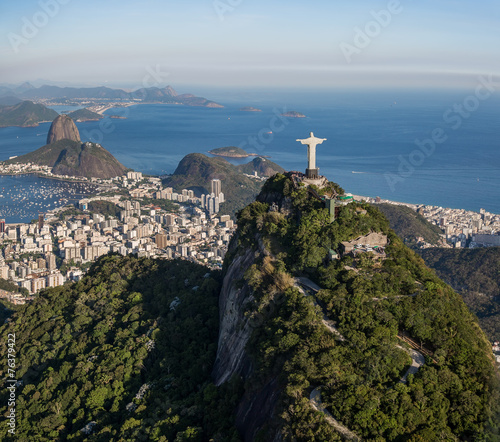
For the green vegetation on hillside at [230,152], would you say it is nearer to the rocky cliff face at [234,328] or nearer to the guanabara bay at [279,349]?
the guanabara bay at [279,349]

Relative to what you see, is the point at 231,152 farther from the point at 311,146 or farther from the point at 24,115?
the point at 311,146

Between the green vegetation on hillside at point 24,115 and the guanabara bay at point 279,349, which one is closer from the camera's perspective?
the guanabara bay at point 279,349

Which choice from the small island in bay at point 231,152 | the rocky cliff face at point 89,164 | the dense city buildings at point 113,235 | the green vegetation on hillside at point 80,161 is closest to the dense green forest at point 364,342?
the dense city buildings at point 113,235

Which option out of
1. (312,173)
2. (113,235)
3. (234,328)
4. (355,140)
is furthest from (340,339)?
(355,140)

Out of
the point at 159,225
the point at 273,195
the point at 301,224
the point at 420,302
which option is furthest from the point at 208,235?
the point at 420,302

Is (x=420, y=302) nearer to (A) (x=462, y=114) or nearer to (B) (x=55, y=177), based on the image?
(B) (x=55, y=177)

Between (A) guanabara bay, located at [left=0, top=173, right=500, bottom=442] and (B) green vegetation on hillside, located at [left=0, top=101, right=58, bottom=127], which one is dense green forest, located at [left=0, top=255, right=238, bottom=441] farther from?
(B) green vegetation on hillside, located at [left=0, top=101, right=58, bottom=127]
